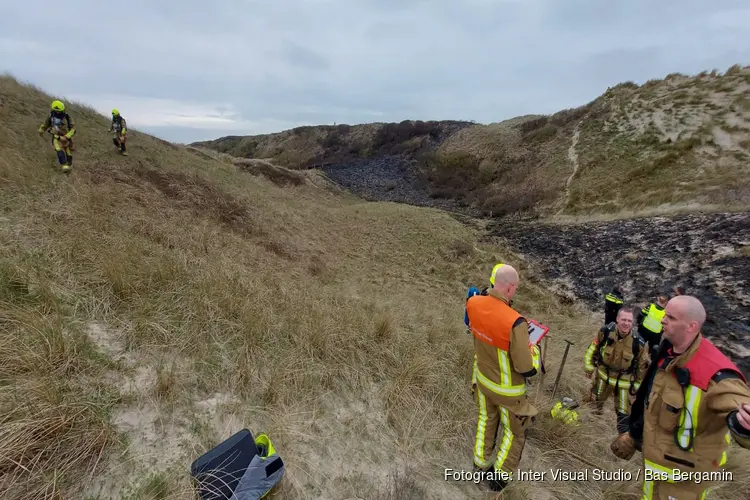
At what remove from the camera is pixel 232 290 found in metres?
5.31

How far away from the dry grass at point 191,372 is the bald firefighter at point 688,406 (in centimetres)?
101

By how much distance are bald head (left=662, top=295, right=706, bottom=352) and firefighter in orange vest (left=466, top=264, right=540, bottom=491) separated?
36.0 inches

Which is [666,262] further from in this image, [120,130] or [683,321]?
[120,130]

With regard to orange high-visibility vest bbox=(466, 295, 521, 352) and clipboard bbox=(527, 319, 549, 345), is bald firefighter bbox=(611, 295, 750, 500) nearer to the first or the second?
orange high-visibility vest bbox=(466, 295, 521, 352)

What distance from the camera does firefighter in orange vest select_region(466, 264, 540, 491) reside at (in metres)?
2.89

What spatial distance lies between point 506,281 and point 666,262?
10.1 meters

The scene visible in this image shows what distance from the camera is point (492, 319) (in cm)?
296

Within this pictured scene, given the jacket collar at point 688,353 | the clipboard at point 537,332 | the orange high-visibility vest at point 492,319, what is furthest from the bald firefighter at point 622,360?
the orange high-visibility vest at point 492,319

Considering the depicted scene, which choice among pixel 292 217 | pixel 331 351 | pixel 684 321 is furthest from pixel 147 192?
pixel 684 321

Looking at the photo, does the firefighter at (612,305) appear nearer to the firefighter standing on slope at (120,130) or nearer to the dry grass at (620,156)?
the dry grass at (620,156)

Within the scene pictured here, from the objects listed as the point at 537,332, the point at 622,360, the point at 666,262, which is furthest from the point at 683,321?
the point at 666,262

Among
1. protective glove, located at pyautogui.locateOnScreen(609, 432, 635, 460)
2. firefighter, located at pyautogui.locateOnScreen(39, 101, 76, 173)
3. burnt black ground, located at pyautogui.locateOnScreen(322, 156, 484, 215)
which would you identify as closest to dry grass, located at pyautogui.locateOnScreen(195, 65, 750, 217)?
burnt black ground, located at pyautogui.locateOnScreen(322, 156, 484, 215)

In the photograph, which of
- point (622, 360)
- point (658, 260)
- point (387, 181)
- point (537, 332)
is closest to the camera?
point (537, 332)

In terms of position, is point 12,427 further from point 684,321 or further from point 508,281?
point 684,321
